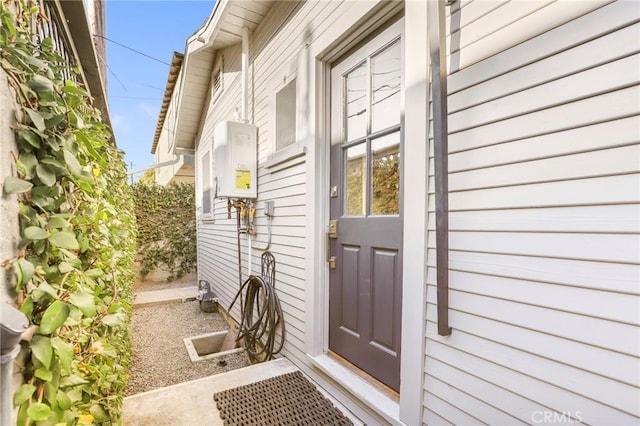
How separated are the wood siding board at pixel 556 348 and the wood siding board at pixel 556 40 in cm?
104

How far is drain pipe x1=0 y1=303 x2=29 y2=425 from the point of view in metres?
0.65

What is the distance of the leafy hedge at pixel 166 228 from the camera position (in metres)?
7.19

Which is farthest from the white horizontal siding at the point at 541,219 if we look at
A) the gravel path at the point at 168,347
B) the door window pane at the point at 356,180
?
the gravel path at the point at 168,347

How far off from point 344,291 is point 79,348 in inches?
62.0

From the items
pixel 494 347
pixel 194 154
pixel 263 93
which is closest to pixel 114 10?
pixel 194 154

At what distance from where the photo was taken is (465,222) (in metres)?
1.36

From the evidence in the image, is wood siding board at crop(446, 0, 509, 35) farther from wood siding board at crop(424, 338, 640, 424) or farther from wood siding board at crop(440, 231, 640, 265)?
wood siding board at crop(424, 338, 640, 424)

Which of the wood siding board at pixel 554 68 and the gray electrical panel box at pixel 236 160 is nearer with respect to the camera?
the wood siding board at pixel 554 68

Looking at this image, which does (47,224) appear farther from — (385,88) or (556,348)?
(385,88)

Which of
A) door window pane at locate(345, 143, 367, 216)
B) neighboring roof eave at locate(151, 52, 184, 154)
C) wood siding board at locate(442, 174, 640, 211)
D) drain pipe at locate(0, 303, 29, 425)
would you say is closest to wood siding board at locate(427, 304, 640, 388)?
wood siding board at locate(442, 174, 640, 211)

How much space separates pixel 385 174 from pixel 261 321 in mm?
2131

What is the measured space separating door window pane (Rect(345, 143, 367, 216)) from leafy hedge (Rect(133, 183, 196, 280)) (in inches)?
255

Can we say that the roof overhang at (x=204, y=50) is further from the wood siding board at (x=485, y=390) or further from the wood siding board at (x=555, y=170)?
the wood siding board at (x=485, y=390)

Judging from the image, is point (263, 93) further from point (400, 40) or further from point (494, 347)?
point (494, 347)
